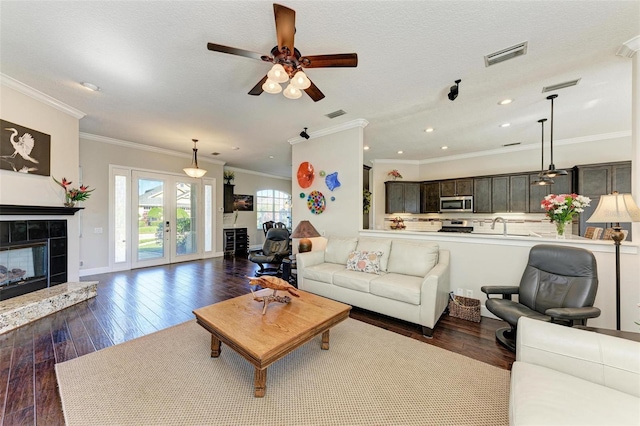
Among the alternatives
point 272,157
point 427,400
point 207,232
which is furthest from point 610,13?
point 207,232

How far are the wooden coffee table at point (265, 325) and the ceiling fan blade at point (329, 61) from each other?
85.2 inches

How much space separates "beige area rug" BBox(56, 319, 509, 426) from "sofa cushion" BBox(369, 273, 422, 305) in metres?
0.48

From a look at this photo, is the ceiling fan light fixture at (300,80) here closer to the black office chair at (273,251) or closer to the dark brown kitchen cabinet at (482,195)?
the black office chair at (273,251)

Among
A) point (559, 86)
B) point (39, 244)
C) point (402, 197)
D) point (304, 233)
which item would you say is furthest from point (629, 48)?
point (39, 244)

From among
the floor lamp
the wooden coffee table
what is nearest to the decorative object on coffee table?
the wooden coffee table

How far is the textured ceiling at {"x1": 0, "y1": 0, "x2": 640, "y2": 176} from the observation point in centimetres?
189

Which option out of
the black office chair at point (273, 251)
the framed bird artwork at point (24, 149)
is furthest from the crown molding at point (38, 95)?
the black office chair at point (273, 251)

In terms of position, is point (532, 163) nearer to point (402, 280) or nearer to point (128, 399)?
point (402, 280)

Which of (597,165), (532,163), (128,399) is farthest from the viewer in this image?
(532,163)

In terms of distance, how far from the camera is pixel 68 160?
3.80 meters

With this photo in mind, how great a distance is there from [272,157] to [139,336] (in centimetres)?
518

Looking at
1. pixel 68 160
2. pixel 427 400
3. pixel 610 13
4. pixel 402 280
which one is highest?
pixel 610 13

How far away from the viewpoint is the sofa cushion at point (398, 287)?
8.80ft

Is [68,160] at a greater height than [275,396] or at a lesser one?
greater
